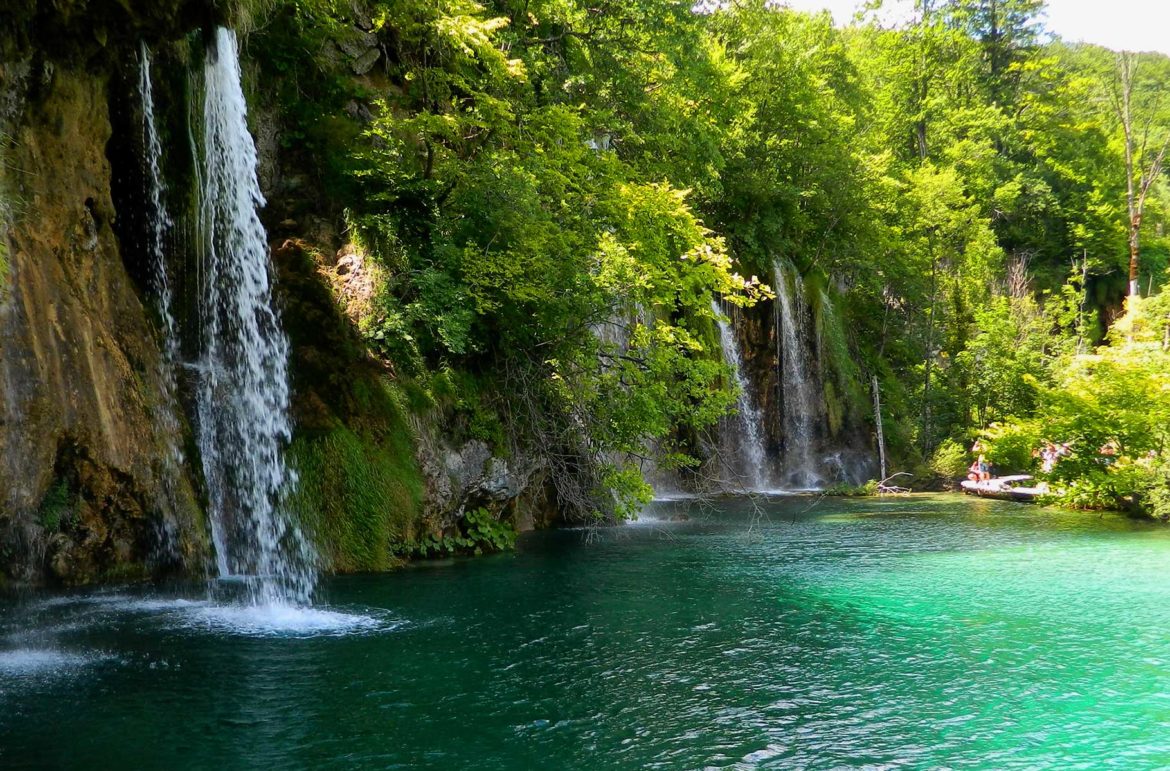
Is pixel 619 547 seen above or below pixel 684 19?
below

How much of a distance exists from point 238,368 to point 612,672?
6.21 metres

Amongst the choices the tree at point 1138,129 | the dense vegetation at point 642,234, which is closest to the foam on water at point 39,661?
the dense vegetation at point 642,234

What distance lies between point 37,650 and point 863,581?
8.52m

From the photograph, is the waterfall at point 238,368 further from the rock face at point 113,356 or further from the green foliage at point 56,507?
the green foliage at point 56,507

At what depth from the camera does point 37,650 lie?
23.0 ft

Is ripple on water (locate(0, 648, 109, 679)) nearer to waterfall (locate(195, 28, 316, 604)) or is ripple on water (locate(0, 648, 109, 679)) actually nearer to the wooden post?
waterfall (locate(195, 28, 316, 604))

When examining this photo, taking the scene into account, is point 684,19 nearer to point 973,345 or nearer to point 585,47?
point 585,47

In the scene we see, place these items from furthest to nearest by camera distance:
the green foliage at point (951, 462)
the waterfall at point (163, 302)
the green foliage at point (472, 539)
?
the green foliage at point (951, 462) < the green foliage at point (472, 539) < the waterfall at point (163, 302)

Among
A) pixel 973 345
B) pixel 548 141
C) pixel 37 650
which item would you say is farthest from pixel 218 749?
pixel 973 345

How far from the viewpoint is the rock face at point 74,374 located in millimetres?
7906

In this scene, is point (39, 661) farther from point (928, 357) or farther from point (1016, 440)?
point (928, 357)

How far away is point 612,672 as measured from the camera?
22.8ft

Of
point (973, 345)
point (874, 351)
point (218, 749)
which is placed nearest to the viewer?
point (218, 749)

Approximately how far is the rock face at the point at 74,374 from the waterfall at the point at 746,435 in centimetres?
1636
